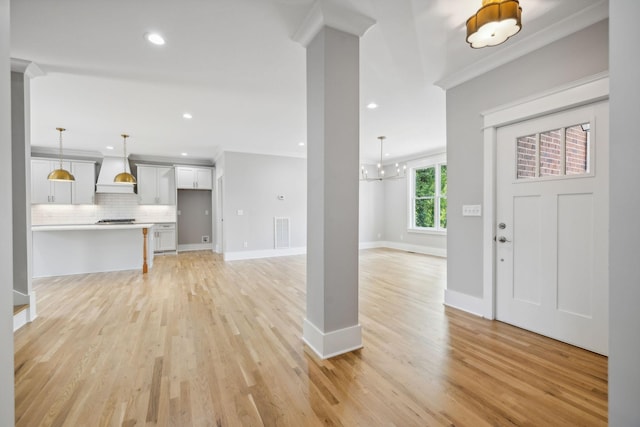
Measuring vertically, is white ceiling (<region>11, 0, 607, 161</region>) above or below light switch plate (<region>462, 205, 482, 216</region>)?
Answer: above

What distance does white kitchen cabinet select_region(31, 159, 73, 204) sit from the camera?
6543 mm

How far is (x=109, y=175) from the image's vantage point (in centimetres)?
709

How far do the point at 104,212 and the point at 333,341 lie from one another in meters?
7.98

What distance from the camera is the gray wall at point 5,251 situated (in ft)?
3.15

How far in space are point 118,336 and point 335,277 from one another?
2.17 m

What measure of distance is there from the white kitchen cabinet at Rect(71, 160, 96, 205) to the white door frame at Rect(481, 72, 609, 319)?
869 centimetres

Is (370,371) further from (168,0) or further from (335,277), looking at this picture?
(168,0)

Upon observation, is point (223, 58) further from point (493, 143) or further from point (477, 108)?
point (493, 143)

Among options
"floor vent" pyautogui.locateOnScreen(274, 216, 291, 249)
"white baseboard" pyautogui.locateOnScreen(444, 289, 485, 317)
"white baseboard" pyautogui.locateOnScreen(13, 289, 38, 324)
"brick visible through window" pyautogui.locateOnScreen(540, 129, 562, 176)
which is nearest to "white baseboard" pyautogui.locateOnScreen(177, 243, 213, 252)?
"floor vent" pyautogui.locateOnScreen(274, 216, 291, 249)

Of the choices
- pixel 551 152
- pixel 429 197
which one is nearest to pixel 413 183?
pixel 429 197

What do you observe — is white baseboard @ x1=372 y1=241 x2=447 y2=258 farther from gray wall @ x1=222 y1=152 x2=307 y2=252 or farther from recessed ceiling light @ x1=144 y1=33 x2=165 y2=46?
recessed ceiling light @ x1=144 y1=33 x2=165 y2=46

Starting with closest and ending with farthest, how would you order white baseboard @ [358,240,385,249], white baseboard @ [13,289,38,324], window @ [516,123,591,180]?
window @ [516,123,591,180] < white baseboard @ [13,289,38,324] < white baseboard @ [358,240,385,249]

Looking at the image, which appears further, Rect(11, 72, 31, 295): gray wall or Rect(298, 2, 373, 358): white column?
Rect(11, 72, 31, 295): gray wall

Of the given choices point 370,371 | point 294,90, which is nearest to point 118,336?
point 370,371
